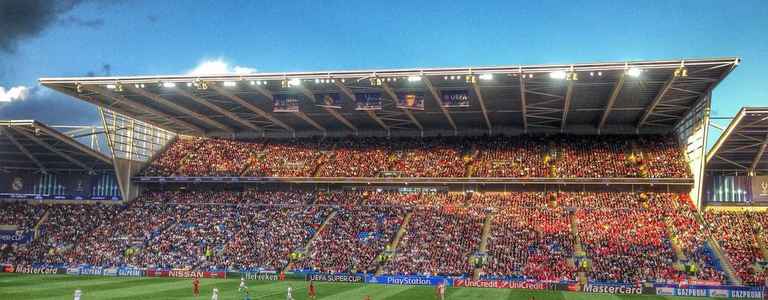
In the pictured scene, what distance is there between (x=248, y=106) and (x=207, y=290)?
23.1m

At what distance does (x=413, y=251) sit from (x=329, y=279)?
7.19 metres

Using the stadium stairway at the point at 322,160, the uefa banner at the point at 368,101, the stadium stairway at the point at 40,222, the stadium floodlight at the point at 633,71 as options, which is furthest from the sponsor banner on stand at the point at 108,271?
the stadium floodlight at the point at 633,71

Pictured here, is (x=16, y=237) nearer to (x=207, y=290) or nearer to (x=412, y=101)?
(x=207, y=290)

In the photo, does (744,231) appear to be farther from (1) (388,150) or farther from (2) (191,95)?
(2) (191,95)

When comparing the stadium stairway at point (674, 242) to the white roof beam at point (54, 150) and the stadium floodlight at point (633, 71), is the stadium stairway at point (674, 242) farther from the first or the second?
the white roof beam at point (54, 150)

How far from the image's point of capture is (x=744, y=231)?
2029 inches

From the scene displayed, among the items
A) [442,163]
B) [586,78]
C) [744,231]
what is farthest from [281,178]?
[744,231]

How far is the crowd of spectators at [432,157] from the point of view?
61.6 m

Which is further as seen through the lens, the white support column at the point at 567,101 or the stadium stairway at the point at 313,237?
the stadium stairway at the point at 313,237

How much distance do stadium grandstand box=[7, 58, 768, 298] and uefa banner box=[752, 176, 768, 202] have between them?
0.11 m

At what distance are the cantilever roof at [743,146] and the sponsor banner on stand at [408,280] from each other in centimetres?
2201

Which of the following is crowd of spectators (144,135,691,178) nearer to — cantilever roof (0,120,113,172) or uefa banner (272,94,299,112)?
cantilever roof (0,120,113,172)

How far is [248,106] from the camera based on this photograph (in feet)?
200

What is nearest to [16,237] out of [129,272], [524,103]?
[129,272]
